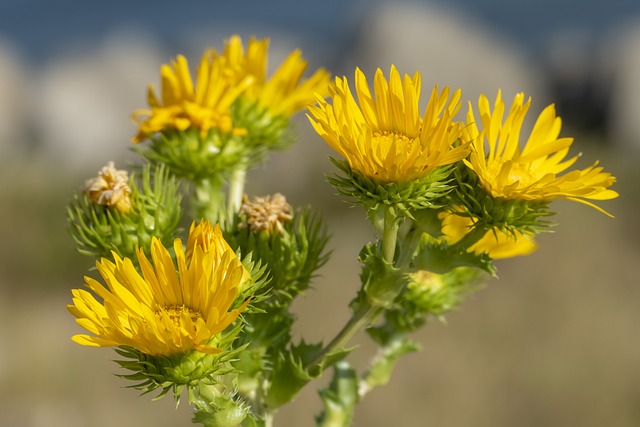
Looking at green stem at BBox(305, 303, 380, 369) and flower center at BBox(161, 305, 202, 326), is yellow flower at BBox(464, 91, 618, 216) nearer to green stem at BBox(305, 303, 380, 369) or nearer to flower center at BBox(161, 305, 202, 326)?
green stem at BBox(305, 303, 380, 369)

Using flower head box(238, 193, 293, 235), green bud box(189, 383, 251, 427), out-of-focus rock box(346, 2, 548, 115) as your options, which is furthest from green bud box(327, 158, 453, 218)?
out-of-focus rock box(346, 2, 548, 115)

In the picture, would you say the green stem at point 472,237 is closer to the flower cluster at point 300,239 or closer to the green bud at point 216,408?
the flower cluster at point 300,239

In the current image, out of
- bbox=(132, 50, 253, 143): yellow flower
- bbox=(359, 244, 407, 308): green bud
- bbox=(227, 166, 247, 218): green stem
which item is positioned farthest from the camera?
bbox=(227, 166, 247, 218): green stem

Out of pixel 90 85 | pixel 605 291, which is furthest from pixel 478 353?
pixel 90 85

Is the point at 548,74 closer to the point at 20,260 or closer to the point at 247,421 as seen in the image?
the point at 20,260

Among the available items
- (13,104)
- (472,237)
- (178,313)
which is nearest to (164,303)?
(178,313)

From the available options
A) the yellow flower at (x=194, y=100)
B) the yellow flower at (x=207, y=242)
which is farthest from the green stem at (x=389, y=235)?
the yellow flower at (x=194, y=100)
